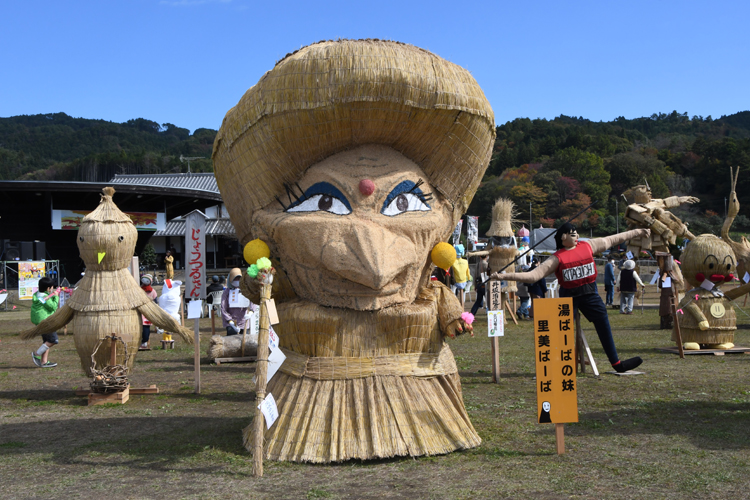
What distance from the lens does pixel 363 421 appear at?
458cm

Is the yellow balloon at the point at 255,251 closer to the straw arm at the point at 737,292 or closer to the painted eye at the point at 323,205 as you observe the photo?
the painted eye at the point at 323,205

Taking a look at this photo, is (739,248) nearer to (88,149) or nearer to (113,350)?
(113,350)

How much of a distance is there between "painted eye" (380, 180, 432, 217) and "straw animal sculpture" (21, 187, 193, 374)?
13.6 ft

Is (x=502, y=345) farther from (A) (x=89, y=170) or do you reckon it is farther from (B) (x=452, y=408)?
(A) (x=89, y=170)

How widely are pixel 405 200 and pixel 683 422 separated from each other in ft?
10.6

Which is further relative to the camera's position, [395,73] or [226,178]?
[226,178]

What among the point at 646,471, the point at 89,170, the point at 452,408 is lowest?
the point at 646,471

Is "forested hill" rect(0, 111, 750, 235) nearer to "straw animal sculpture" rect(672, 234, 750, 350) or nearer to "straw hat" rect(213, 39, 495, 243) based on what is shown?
"straw animal sculpture" rect(672, 234, 750, 350)

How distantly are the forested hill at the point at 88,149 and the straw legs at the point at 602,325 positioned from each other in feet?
132

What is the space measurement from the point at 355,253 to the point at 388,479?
155cm

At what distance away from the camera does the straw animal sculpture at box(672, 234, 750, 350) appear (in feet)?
31.9

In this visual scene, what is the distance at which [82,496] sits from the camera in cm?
394

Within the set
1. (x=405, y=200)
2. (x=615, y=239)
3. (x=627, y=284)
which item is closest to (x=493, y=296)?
(x=615, y=239)

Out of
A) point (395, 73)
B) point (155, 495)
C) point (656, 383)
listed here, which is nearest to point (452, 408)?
point (155, 495)
